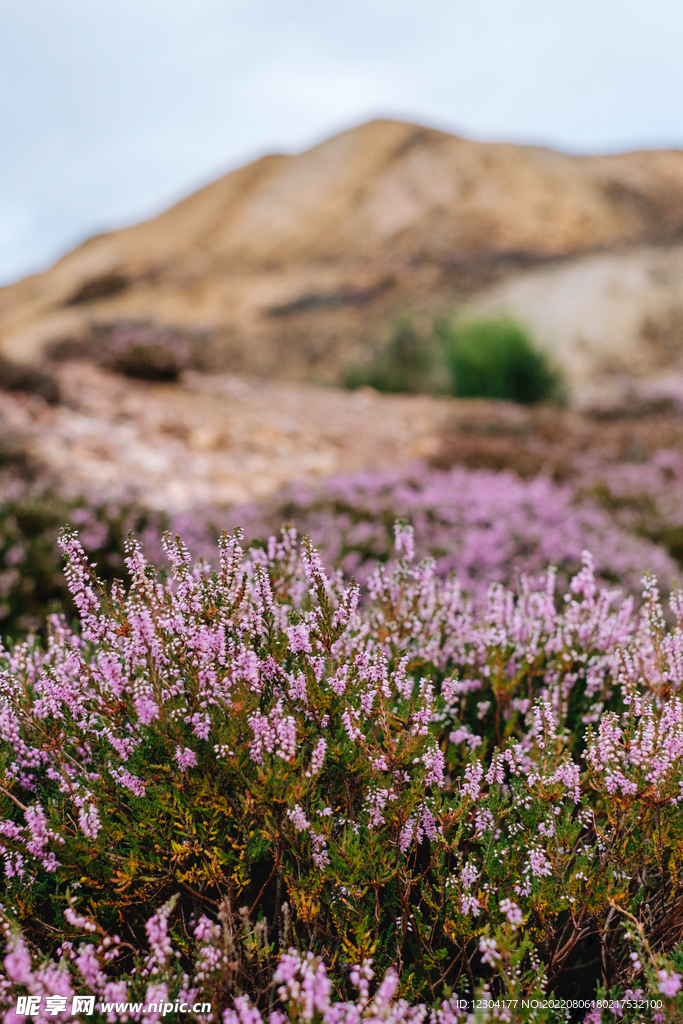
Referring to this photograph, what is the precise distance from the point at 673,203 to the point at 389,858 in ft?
153

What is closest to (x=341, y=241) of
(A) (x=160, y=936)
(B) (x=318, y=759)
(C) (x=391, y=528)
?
(C) (x=391, y=528)

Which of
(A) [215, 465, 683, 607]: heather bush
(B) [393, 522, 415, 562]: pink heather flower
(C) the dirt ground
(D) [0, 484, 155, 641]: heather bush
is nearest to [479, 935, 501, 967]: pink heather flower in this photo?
(B) [393, 522, 415, 562]: pink heather flower

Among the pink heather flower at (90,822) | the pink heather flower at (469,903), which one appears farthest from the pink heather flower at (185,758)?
the pink heather flower at (469,903)

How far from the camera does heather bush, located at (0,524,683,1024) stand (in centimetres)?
141

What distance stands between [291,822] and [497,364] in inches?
462

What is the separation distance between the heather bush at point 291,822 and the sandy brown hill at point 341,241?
75.2 ft

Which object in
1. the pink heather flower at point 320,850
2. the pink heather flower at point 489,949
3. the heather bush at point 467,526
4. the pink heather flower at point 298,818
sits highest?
the pink heather flower at point 298,818

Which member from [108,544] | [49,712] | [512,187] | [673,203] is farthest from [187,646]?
[673,203]

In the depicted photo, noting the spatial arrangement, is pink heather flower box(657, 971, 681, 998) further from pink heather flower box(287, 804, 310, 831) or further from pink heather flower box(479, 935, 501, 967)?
pink heather flower box(287, 804, 310, 831)

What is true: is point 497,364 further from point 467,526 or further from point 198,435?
point 467,526

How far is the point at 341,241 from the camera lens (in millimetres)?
37750

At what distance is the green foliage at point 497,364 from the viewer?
12.3 m

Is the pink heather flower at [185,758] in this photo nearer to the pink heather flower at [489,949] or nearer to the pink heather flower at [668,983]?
the pink heather flower at [489,949]

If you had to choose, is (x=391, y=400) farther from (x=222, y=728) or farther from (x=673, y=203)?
(x=673, y=203)
